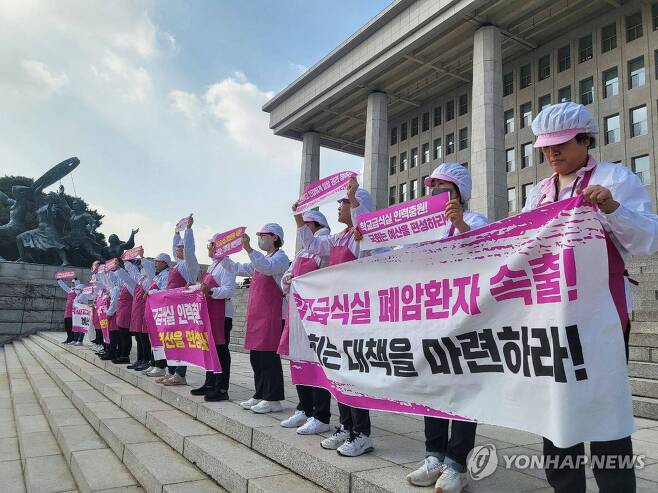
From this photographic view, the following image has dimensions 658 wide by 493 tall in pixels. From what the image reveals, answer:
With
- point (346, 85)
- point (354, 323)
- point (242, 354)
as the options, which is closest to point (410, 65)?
point (346, 85)

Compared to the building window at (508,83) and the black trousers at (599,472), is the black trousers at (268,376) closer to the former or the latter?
the black trousers at (599,472)

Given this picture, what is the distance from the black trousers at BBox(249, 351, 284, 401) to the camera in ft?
16.0

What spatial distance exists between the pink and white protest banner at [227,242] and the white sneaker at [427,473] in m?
3.04

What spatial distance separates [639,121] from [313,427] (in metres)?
28.7

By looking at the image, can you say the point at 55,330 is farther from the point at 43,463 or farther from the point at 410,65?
the point at 410,65

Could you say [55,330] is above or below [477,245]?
below

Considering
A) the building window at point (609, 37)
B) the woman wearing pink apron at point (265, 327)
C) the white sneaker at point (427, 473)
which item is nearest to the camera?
the white sneaker at point (427, 473)

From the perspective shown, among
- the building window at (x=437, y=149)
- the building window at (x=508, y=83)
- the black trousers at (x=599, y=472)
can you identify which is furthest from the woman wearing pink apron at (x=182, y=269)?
the building window at (x=437, y=149)

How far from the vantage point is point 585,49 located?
2833cm

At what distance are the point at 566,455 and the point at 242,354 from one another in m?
10.6

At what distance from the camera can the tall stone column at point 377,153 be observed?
30359 millimetres

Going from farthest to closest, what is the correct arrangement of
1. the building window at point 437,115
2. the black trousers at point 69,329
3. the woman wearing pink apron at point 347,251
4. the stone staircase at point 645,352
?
the building window at point 437,115
the black trousers at point 69,329
the stone staircase at point 645,352
the woman wearing pink apron at point 347,251

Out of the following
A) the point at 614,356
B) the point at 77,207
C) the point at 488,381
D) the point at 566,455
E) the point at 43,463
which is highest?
the point at 77,207

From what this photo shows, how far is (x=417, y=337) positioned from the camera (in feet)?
9.34
